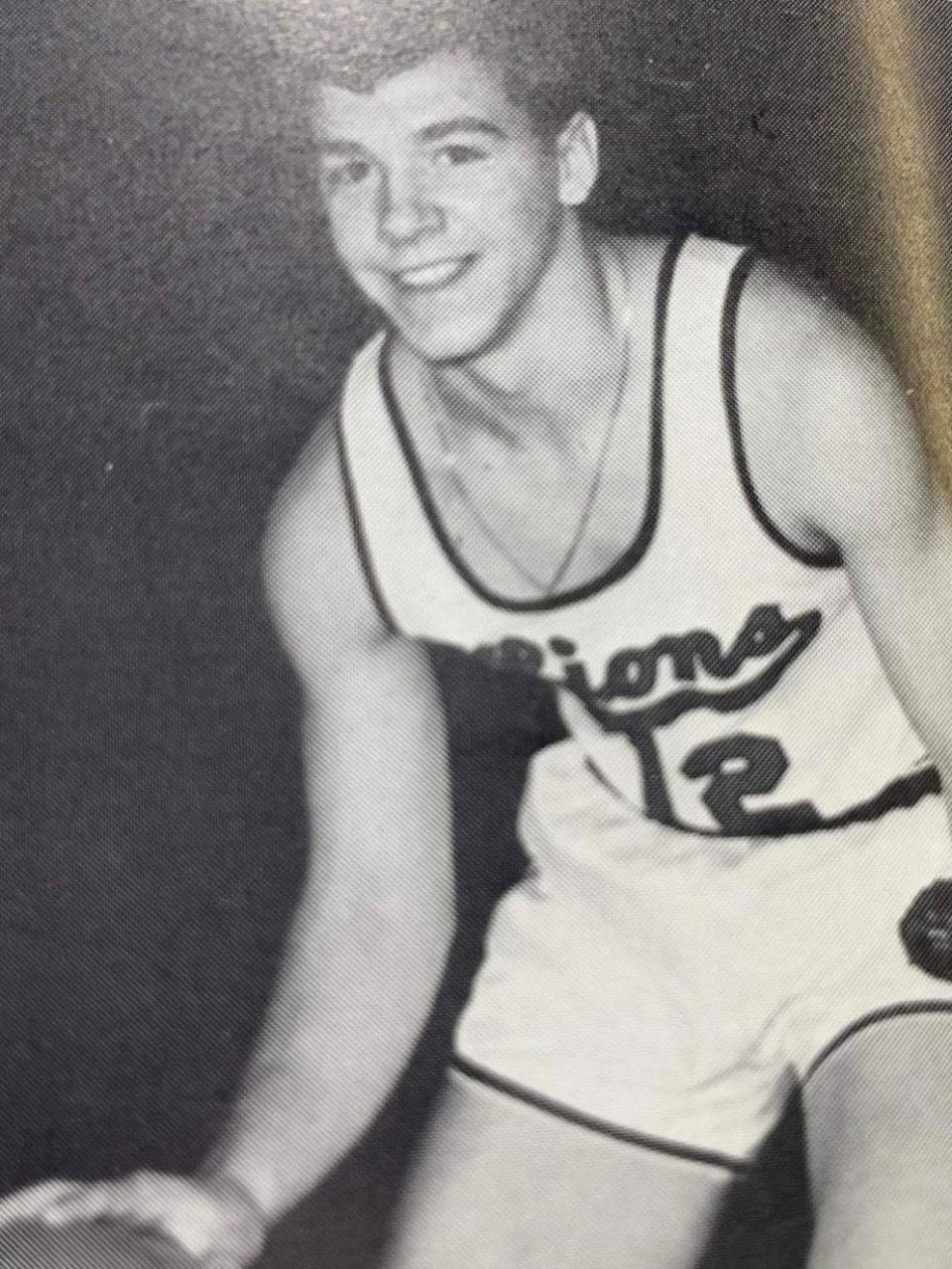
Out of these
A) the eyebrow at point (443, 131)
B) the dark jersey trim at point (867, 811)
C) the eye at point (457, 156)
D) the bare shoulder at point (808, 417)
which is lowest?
the dark jersey trim at point (867, 811)

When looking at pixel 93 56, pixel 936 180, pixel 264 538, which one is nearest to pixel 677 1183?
pixel 264 538

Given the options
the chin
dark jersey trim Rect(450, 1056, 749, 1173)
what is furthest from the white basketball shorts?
the chin

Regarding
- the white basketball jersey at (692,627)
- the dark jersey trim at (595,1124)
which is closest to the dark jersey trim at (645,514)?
the white basketball jersey at (692,627)

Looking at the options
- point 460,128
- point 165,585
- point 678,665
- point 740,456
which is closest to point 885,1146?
point 678,665

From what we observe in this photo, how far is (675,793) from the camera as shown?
87 centimetres

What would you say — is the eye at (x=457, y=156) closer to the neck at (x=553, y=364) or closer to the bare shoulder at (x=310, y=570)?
the neck at (x=553, y=364)

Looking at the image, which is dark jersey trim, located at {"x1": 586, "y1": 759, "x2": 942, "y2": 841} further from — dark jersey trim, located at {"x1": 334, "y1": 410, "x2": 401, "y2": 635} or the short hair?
the short hair

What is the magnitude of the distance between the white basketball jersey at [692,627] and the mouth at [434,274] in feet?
0.17

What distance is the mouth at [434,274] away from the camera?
864 millimetres

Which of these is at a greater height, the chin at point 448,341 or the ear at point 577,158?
the ear at point 577,158

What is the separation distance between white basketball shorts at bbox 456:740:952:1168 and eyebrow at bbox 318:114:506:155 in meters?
0.35

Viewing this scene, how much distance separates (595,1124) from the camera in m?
0.85

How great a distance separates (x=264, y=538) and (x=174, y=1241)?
0.39 meters

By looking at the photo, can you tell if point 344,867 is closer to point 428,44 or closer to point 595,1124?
point 595,1124
